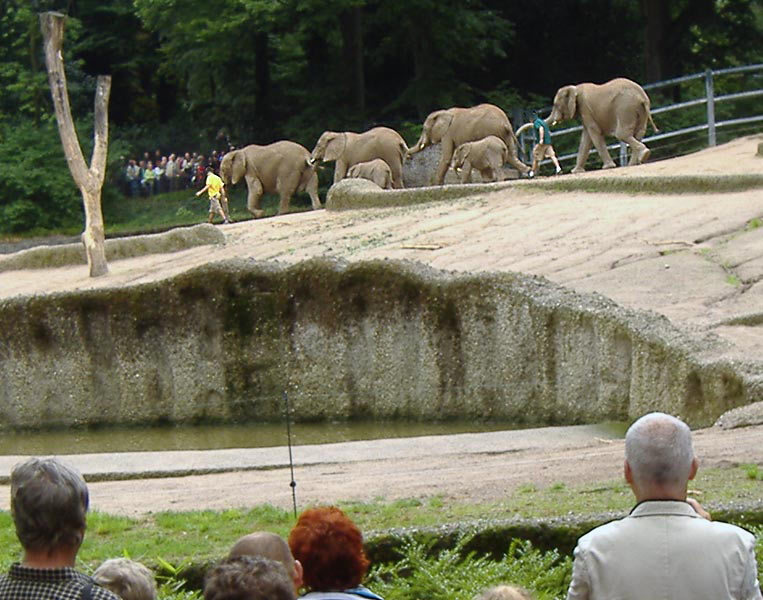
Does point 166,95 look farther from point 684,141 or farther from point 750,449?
point 750,449

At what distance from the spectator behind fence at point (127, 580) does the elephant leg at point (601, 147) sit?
2453 centimetres

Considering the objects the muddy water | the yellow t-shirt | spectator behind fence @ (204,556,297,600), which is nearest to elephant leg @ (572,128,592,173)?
the yellow t-shirt

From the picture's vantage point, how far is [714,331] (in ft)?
49.3

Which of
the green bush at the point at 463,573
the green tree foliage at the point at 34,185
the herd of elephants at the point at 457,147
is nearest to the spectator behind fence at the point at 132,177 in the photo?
the green tree foliage at the point at 34,185

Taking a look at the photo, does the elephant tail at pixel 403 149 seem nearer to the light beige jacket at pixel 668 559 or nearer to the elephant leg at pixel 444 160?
the elephant leg at pixel 444 160

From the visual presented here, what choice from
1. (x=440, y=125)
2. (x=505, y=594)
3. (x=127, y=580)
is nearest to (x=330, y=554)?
(x=127, y=580)

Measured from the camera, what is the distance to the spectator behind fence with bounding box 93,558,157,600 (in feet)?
16.3

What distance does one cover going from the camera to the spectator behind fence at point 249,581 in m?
4.32

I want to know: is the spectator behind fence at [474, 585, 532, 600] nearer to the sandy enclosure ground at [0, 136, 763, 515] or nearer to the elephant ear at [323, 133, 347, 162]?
the sandy enclosure ground at [0, 136, 763, 515]

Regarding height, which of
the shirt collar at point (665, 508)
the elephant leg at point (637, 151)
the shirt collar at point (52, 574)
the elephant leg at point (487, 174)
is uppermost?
the elephant leg at point (637, 151)

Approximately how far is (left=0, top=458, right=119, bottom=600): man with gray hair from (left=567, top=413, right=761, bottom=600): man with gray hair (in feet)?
4.79

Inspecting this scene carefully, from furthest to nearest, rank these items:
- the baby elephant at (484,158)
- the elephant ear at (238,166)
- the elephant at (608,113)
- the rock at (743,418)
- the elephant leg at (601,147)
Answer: the elephant ear at (238,166) → the baby elephant at (484,158) → the elephant at (608,113) → the elephant leg at (601,147) → the rock at (743,418)

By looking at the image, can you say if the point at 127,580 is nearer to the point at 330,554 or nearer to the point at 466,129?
the point at 330,554

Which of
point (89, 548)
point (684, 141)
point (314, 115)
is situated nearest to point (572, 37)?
point (314, 115)
